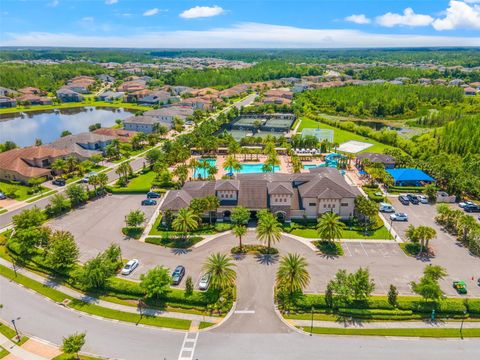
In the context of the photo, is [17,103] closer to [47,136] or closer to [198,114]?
[47,136]

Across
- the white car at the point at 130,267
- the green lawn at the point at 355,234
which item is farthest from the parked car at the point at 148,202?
the green lawn at the point at 355,234

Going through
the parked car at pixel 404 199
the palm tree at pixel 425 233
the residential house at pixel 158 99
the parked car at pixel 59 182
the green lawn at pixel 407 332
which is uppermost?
the residential house at pixel 158 99

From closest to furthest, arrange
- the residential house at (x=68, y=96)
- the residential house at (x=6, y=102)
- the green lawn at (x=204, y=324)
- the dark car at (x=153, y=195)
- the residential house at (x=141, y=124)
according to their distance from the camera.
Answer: the green lawn at (x=204, y=324) → the dark car at (x=153, y=195) → the residential house at (x=141, y=124) → the residential house at (x=6, y=102) → the residential house at (x=68, y=96)

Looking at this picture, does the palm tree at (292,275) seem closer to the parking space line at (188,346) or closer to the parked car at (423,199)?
the parking space line at (188,346)

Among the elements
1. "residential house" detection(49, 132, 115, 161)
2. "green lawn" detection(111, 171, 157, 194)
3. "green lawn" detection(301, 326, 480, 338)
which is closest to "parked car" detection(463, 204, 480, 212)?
"green lawn" detection(301, 326, 480, 338)

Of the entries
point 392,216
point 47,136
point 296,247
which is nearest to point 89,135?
point 47,136

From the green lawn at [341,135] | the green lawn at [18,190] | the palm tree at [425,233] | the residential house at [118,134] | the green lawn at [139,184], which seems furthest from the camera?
the residential house at [118,134]

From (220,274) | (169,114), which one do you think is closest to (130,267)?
(220,274)
